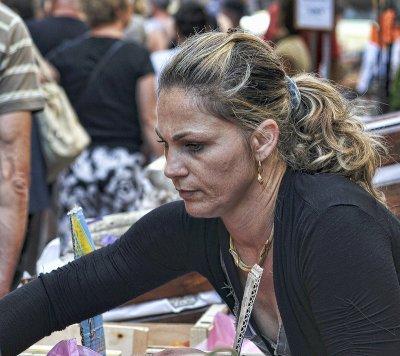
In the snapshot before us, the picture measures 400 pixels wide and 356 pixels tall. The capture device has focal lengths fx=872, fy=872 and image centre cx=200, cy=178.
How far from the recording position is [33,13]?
5.70m

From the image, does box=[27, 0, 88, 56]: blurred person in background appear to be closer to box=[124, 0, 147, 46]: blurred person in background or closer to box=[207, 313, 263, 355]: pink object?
box=[124, 0, 147, 46]: blurred person in background

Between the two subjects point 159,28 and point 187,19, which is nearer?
point 187,19

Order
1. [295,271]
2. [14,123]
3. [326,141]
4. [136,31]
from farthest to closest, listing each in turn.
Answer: [136,31]
[14,123]
[326,141]
[295,271]

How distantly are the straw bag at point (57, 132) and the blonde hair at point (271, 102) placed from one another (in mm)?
2045

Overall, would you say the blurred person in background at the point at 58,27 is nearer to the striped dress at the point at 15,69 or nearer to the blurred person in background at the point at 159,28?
the blurred person in background at the point at 159,28

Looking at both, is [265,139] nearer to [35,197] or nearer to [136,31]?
[35,197]

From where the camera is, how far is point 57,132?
13.5 ft

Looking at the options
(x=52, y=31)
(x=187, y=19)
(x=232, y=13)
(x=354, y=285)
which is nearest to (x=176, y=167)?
(x=354, y=285)

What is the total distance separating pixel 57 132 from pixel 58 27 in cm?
161

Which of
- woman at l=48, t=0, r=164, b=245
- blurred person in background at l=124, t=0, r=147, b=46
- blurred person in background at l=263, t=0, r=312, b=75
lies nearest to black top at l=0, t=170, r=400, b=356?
woman at l=48, t=0, r=164, b=245

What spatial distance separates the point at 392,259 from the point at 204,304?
139cm

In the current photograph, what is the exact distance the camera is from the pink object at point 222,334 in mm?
2691

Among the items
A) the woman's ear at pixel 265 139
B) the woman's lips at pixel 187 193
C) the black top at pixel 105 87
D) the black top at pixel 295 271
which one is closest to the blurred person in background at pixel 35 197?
the black top at pixel 105 87

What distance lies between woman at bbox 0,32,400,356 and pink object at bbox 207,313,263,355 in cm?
53
